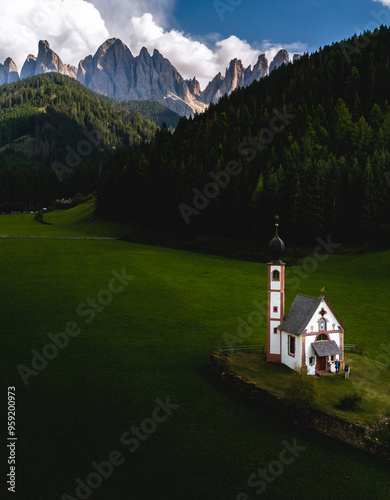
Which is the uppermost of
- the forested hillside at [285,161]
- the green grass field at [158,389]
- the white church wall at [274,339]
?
the forested hillside at [285,161]

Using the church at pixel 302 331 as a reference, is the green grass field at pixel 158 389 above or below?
below

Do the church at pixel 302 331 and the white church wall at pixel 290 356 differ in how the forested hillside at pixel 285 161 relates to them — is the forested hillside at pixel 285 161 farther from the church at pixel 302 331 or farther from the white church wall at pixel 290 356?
the white church wall at pixel 290 356

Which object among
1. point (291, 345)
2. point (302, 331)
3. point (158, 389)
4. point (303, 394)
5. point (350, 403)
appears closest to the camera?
point (350, 403)

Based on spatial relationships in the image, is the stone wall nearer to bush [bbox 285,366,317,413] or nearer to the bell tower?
bush [bbox 285,366,317,413]

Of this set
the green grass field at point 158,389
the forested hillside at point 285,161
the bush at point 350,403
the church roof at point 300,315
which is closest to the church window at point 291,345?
the church roof at point 300,315

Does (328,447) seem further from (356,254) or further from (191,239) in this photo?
(191,239)

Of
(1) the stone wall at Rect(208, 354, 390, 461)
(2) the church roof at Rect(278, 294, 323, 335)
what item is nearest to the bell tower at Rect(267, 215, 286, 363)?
(2) the church roof at Rect(278, 294, 323, 335)

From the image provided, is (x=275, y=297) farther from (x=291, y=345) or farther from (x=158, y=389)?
(x=158, y=389)

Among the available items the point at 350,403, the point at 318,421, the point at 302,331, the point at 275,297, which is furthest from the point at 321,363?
the point at 318,421
